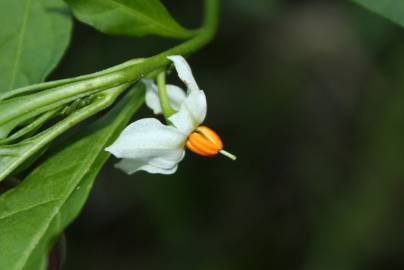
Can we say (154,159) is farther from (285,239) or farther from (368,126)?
(285,239)

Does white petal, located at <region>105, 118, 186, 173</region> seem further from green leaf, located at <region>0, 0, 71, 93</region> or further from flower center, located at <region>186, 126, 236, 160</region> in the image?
green leaf, located at <region>0, 0, 71, 93</region>

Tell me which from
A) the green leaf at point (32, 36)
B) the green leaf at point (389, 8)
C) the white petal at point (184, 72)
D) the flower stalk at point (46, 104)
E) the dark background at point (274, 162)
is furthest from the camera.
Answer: the dark background at point (274, 162)

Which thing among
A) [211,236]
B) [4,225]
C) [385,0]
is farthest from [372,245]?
[4,225]

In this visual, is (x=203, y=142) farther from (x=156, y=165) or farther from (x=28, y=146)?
(x=28, y=146)

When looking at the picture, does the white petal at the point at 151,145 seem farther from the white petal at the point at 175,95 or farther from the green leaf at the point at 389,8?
the green leaf at the point at 389,8

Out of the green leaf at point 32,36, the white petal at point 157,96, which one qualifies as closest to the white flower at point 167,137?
the white petal at point 157,96

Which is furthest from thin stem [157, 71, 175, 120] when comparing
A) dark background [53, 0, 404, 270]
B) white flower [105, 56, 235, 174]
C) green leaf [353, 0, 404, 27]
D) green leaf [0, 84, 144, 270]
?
dark background [53, 0, 404, 270]
